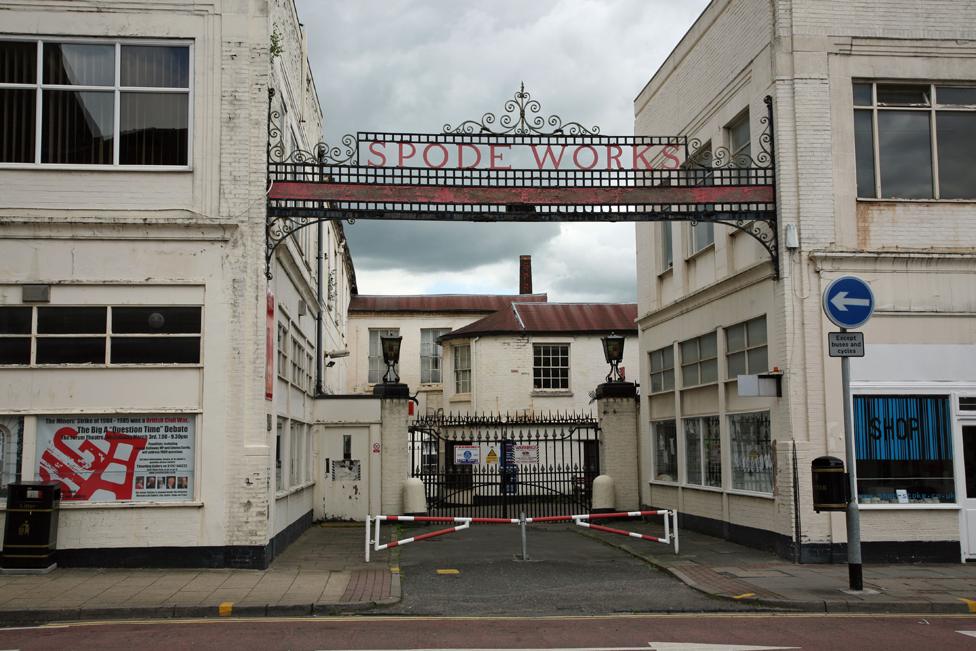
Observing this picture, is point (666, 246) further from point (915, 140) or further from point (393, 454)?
point (393, 454)

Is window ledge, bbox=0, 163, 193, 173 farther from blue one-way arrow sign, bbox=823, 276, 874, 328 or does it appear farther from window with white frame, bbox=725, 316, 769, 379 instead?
window with white frame, bbox=725, 316, 769, 379

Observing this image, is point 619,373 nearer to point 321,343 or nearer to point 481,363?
point 321,343

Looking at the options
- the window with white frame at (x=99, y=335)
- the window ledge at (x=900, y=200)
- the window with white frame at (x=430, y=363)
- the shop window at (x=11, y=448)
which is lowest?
the shop window at (x=11, y=448)

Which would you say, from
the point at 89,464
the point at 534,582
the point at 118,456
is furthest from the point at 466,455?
the point at 89,464

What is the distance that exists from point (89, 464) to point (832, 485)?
10159mm

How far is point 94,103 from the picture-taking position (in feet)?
47.9

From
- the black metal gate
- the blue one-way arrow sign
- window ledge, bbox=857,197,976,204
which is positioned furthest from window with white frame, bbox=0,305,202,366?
window ledge, bbox=857,197,976,204

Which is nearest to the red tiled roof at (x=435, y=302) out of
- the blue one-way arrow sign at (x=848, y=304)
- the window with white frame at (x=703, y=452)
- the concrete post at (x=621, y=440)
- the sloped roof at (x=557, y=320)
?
the sloped roof at (x=557, y=320)

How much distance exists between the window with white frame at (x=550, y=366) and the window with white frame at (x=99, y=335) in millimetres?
21447

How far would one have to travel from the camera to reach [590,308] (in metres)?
36.6

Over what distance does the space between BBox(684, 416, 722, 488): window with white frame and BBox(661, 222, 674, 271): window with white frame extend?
151 inches

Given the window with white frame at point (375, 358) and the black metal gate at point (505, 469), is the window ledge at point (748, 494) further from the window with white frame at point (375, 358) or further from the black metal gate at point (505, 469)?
the window with white frame at point (375, 358)

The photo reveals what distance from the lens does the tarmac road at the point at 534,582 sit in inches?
438

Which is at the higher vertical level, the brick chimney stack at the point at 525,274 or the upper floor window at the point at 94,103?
the brick chimney stack at the point at 525,274
